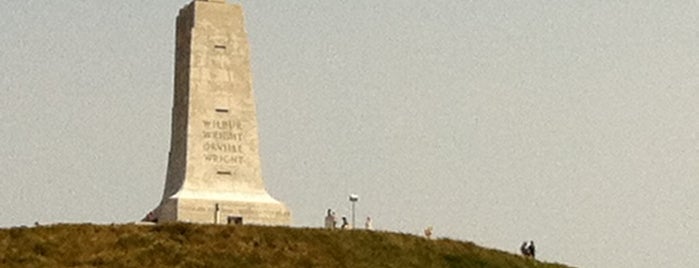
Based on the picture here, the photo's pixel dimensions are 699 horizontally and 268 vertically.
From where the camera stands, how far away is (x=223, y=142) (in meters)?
57.2

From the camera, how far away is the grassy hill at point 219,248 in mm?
42125

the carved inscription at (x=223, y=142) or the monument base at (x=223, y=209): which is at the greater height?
the carved inscription at (x=223, y=142)

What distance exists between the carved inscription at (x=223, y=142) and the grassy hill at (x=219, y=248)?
11.2m

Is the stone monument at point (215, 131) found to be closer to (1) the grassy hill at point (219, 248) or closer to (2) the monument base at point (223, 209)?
(2) the monument base at point (223, 209)

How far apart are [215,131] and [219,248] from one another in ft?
45.7

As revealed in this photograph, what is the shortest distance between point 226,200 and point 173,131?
487cm

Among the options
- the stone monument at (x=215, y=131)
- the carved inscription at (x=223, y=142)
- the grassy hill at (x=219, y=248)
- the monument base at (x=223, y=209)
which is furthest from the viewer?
the carved inscription at (x=223, y=142)

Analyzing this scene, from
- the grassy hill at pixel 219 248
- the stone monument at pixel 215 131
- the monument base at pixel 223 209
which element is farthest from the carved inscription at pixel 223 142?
the grassy hill at pixel 219 248

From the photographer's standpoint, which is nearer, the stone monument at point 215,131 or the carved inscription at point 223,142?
the stone monument at point 215,131

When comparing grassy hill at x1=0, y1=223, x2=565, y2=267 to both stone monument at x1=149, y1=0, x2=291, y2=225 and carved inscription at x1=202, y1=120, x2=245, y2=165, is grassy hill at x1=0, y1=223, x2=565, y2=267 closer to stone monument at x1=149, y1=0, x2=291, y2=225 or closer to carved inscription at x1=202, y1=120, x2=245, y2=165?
stone monument at x1=149, y1=0, x2=291, y2=225

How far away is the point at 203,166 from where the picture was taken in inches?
2229

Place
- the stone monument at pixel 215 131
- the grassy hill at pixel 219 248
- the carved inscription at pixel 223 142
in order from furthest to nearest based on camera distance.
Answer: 1. the carved inscription at pixel 223 142
2. the stone monument at pixel 215 131
3. the grassy hill at pixel 219 248

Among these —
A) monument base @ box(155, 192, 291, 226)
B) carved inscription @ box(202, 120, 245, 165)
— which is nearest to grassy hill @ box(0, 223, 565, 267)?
monument base @ box(155, 192, 291, 226)

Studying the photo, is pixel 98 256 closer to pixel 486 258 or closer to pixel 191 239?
pixel 191 239
